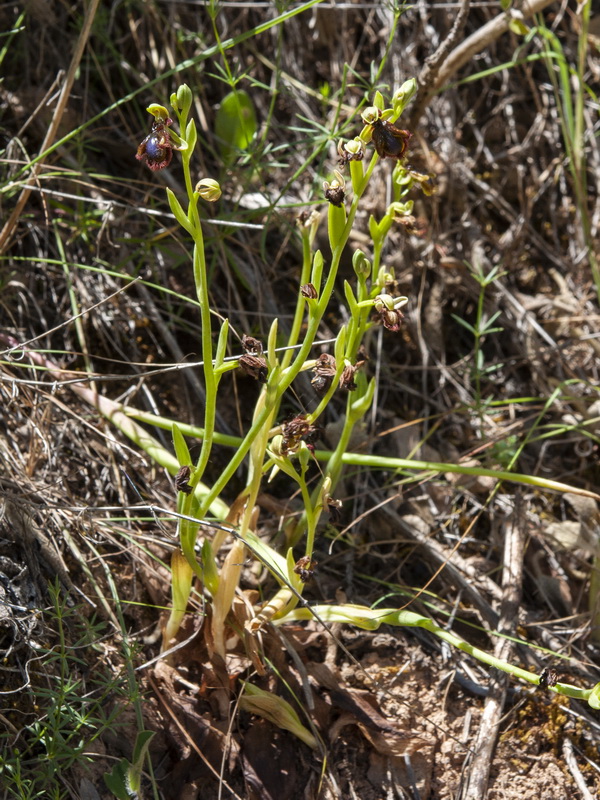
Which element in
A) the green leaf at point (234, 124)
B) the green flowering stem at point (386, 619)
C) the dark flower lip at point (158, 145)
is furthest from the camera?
the green leaf at point (234, 124)

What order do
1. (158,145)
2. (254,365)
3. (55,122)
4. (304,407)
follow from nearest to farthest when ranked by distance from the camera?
1. (158,145)
2. (254,365)
3. (55,122)
4. (304,407)

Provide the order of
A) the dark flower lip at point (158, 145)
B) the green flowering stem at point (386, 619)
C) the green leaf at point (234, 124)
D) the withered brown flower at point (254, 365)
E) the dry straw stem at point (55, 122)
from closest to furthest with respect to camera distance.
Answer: the dark flower lip at point (158, 145) → the withered brown flower at point (254, 365) → the green flowering stem at point (386, 619) → the dry straw stem at point (55, 122) → the green leaf at point (234, 124)

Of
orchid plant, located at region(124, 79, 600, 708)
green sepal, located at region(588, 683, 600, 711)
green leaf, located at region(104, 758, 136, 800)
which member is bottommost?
green sepal, located at region(588, 683, 600, 711)

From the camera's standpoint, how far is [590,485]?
2.19 metres

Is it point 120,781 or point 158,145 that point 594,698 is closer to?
point 120,781

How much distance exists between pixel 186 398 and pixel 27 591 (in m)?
0.75

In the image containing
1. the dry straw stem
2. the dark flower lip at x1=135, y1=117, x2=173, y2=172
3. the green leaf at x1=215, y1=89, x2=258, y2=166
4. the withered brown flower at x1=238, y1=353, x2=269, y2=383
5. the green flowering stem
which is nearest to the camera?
the dark flower lip at x1=135, y1=117, x2=173, y2=172

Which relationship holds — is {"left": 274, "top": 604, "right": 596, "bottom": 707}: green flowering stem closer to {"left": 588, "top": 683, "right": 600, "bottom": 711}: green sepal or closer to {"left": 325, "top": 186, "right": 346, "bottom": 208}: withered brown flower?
{"left": 588, "top": 683, "right": 600, "bottom": 711}: green sepal

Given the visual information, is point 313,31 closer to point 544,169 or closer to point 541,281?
point 544,169

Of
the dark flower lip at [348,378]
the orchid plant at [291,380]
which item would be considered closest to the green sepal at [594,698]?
the orchid plant at [291,380]

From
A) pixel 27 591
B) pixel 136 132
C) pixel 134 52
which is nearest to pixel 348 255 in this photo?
pixel 136 132

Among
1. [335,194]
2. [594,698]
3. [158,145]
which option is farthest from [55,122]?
[594,698]

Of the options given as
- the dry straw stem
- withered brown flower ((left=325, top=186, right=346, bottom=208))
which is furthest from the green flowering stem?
the dry straw stem

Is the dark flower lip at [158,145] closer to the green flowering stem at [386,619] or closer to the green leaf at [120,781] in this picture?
the green flowering stem at [386,619]
